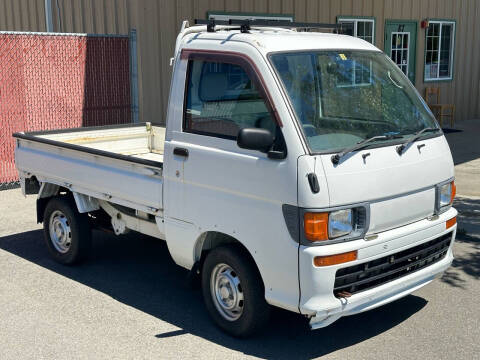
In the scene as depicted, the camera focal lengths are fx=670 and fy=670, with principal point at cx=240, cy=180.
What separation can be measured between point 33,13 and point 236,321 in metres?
Answer: 10.2

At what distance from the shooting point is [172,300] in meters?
5.82

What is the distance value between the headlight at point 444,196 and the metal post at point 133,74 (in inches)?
280

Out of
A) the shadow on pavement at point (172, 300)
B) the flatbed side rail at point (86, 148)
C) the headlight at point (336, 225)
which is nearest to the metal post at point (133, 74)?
the flatbed side rail at point (86, 148)

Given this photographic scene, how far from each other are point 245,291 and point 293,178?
3.16ft

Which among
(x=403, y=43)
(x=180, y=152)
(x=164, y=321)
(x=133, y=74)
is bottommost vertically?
(x=164, y=321)

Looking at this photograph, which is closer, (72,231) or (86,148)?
(86,148)

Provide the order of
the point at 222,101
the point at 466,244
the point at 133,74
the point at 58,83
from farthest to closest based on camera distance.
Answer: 1. the point at 133,74
2. the point at 58,83
3. the point at 466,244
4. the point at 222,101

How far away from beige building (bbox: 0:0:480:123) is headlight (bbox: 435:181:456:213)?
711 centimetres

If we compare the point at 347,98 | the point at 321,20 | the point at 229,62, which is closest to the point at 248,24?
the point at 229,62

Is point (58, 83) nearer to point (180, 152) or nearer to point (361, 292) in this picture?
point (180, 152)

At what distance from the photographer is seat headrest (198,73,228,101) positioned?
506 centimetres

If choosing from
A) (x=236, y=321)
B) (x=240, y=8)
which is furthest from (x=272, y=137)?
(x=240, y=8)

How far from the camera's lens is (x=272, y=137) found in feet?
14.8

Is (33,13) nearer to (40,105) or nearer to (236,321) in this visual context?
(40,105)
